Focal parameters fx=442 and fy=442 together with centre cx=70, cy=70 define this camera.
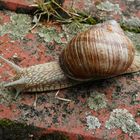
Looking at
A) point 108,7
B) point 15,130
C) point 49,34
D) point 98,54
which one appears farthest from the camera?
Answer: point 108,7

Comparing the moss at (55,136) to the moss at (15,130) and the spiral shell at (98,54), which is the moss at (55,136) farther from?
the spiral shell at (98,54)

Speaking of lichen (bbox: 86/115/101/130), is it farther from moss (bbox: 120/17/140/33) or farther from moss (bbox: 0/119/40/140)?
moss (bbox: 120/17/140/33)

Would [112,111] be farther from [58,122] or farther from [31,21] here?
[31,21]

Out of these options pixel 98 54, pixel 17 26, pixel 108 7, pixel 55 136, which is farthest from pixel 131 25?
pixel 55 136

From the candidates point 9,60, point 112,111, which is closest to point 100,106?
point 112,111

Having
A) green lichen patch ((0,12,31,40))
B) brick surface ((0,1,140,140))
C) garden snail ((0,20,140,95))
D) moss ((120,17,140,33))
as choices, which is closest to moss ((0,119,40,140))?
brick surface ((0,1,140,140))

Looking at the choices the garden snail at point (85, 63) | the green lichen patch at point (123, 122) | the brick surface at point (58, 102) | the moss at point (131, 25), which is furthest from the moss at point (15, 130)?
the moss at point (131, 25)

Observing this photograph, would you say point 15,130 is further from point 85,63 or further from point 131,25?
point 131,25
